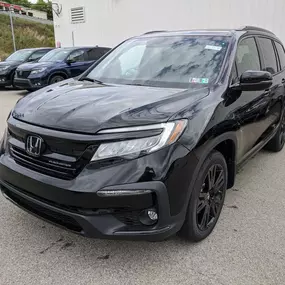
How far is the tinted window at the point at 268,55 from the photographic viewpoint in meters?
3.92

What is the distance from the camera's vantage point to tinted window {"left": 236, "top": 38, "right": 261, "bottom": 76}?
10.5 ft

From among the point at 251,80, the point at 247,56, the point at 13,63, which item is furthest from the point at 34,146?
the point at 13,63

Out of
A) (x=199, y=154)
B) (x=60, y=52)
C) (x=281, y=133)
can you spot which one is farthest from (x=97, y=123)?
(x=60, y=52)

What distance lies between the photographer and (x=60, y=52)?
1099 cm

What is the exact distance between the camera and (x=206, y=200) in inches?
106

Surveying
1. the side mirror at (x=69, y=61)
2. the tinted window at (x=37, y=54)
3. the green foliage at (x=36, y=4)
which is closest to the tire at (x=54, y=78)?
the side mirror at (x=69, y=61)

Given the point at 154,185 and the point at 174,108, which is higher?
the point at 174,108

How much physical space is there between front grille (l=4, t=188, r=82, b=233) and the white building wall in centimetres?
1138

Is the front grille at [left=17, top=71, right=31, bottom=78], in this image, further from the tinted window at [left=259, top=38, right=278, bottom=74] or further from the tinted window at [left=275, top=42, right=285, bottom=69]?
the tinted window at [left=259, top=38, right=278, bottom=74]

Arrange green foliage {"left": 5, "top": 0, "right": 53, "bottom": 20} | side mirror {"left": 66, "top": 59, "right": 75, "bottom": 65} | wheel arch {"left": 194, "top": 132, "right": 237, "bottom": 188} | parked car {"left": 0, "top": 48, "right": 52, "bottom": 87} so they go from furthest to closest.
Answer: green foliage {"left": 5, "top": 0, "right": 53, "bottom": 20} < parked car {"left": 0, "top": 48, "right": 52, "bottom": 87} < side mirror {"left": 66, "top": 59, "right": 75, "bottom": 65} < wheel arch {"left": 194, "top": 132, "right": 237, "bottom": 188}

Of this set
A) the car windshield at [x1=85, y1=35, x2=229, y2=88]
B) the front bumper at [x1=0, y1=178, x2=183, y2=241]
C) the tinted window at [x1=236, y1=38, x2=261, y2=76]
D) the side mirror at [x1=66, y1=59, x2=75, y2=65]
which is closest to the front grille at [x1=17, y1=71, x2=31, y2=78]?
the side mirror at [x1=66, y1=59, x2=75, y2=65]

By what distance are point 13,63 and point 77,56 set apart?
291cm

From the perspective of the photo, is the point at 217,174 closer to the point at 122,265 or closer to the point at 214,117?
the point at 214,117

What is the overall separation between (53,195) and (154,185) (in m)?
0.67
